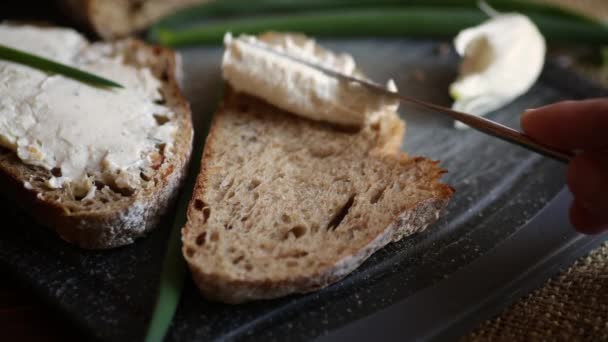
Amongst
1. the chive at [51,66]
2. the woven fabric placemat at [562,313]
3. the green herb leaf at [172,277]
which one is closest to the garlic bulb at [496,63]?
the woven fabric placemat at [562,313]

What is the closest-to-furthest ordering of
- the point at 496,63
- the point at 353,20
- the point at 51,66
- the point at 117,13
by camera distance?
1. the point at 51,66
2. the point at 496,63
3. the point at 117,13
4. the point at 353,20

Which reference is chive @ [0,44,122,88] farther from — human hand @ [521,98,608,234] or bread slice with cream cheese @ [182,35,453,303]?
human hand @ [521,98,608,234]

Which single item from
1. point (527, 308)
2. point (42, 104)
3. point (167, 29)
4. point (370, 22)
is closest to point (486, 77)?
point (370, 22)

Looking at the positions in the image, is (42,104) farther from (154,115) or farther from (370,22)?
(370,22)

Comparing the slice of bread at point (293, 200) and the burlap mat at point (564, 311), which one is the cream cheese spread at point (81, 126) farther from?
the burlap mat at point (564, 311)

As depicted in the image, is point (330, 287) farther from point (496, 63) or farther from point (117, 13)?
point (117, 13)

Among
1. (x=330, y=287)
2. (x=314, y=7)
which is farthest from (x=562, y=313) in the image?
(x=314, y=7)
